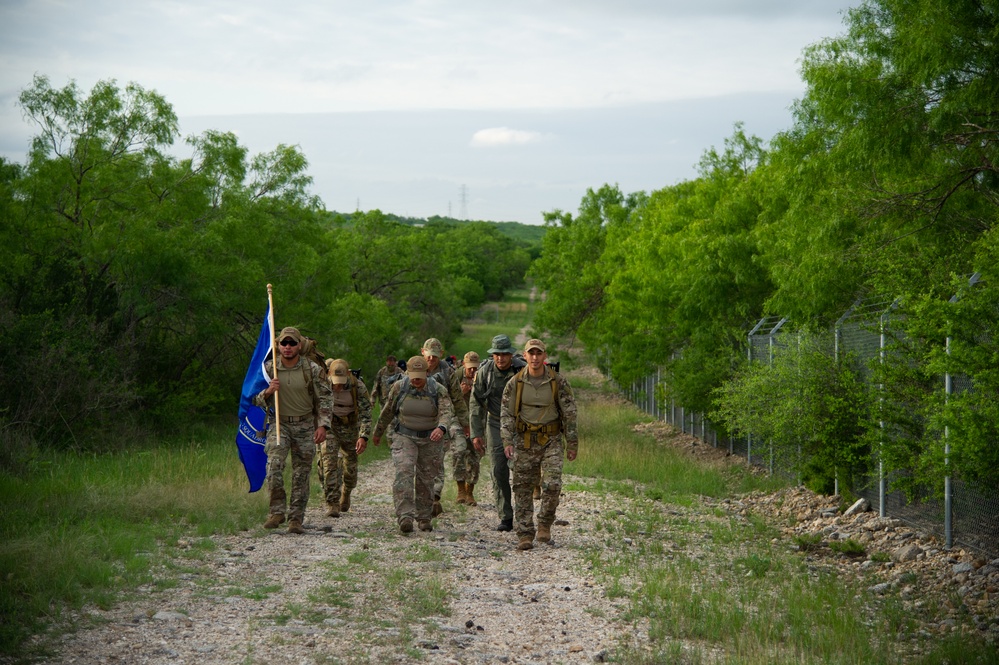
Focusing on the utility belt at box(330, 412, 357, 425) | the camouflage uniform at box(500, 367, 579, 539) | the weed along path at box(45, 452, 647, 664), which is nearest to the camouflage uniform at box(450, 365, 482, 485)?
the utility belt at box(330, 412, 357, 425)

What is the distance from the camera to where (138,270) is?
22234 millimetres

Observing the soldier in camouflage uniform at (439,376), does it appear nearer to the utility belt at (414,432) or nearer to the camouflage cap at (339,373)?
the camouflage cap at (339,373)

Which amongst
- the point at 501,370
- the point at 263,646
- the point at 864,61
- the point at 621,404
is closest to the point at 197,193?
the point at 501,370

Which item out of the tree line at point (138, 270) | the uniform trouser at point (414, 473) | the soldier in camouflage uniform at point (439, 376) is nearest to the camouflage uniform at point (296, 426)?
the uniform trouser at point (414, 473)

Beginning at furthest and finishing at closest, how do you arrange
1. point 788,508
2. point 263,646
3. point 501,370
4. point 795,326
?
1. point 795,326
2. point 788,508
3. point 501,370
4. point 263,646

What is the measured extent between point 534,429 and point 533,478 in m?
0.56

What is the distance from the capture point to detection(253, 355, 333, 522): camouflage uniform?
12.0 meters

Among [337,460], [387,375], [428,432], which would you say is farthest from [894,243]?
[337,460]

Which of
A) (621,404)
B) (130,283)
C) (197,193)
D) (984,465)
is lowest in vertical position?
(621,404)

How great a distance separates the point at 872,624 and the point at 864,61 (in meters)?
8.49

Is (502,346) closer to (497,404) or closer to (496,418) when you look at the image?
(497,404)

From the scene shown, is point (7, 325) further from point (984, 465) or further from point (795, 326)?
point (984, 465)

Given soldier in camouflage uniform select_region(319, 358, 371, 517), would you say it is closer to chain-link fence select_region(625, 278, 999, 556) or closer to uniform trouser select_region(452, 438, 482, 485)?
uniform trouser select_region(452, 438, 482, 485)

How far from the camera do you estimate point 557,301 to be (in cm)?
4269
